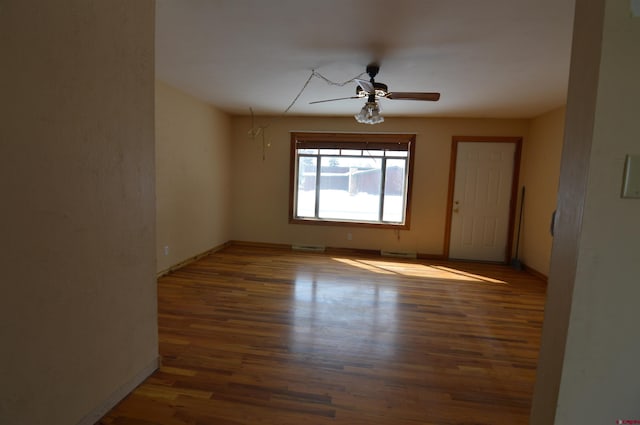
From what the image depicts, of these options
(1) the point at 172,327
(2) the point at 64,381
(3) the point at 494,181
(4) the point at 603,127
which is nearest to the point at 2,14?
(2) the point at 64,381

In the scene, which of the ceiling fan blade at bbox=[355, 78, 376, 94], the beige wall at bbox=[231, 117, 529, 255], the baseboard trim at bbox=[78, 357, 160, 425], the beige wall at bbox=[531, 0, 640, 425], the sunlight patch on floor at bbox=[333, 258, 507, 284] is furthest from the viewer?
the beige wall at bbox=[231, 117, 529, 255]

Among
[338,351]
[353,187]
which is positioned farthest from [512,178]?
[338,351]

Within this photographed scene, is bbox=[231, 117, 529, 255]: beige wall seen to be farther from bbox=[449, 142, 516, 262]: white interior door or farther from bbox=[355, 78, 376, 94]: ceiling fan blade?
bbox=[355, 78, 376, 94]: ceiling fan blade

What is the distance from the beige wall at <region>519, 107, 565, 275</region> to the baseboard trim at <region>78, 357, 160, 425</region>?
4.64 m

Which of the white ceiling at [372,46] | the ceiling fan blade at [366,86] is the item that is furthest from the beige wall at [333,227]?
the ceiling fan blade at [366,86]

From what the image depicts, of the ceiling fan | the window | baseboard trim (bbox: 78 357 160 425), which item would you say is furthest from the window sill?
baseboard trim (bbox: 78 357 160 425)

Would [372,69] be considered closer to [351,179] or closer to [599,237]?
[599,237]

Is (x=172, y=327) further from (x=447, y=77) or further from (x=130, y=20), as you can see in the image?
(x=447, y=77)

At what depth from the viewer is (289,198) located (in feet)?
17.8

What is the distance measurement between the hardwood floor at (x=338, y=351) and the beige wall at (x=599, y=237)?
813 millimetres

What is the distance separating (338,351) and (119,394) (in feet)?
4.52

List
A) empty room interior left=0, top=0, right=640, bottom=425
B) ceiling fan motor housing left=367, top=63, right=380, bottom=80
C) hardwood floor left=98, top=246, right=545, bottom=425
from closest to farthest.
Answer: empty room interior left=0, top=0, right=640, bottom=425 < hardwood floor left=98, top=246, right=545, bottom=425 < ceiling fan motor housing left=367, top=63, right=380, bottom=80

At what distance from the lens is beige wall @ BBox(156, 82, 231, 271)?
370cm

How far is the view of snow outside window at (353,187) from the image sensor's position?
17.1ft
